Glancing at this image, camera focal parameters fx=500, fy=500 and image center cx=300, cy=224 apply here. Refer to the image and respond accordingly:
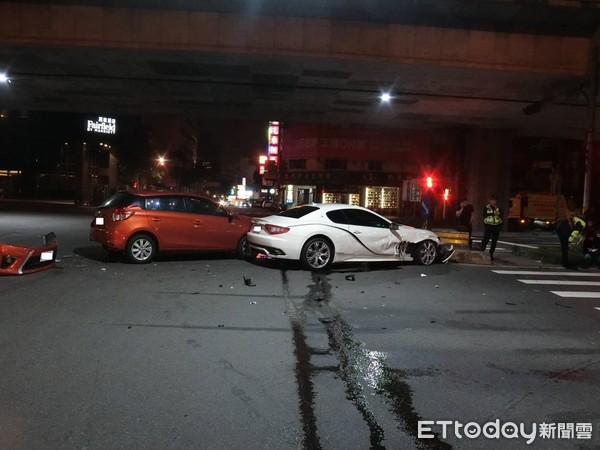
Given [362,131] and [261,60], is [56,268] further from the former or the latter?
[362,131]

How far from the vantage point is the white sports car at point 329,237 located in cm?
1076

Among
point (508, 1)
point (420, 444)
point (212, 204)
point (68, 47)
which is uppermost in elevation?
point (508, 1)

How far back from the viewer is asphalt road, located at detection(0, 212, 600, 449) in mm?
3781

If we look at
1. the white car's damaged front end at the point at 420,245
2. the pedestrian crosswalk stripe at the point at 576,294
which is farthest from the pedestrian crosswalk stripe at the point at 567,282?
the white car's damaged front end at the point at 420,245

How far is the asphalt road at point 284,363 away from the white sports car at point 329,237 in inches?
53.9

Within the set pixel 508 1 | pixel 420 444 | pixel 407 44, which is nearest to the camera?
pixel 420 444

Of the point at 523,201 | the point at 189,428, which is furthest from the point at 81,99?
the point at 523,201

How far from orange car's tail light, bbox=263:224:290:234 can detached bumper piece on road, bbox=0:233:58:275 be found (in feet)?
14.1

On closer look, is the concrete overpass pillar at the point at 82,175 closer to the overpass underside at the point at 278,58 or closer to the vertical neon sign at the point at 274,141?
the vertical neon sign at the point at 274,141

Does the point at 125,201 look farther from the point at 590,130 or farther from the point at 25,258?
the point at 590,130

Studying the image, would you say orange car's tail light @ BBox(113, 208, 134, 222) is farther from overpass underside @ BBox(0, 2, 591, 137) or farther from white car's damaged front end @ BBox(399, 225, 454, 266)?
overpass underside @ BBox(0, 2, 591, 137)

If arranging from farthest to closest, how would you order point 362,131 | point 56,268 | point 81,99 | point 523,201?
point 362,131 → point 523,201 → point 81,99 → point 56,268

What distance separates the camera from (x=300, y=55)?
1550 cm

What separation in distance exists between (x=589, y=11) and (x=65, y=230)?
1939cm
